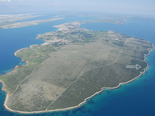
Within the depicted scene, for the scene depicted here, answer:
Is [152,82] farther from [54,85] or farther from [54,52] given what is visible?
[54,52]

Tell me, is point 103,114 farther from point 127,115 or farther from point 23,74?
point 23,74

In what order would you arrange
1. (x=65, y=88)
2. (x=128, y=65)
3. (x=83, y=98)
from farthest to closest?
(x=128, y=65) < (x=65, y=88) < (x=83, y=98)

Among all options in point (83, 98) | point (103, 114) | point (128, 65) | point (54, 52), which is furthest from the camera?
point (54, 52)

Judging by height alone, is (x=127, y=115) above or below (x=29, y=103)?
below

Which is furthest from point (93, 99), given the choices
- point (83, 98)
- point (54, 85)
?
point (54, 85)

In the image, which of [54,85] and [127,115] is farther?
[54,85]

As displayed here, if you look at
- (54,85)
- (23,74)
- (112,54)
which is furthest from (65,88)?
(112,54)
